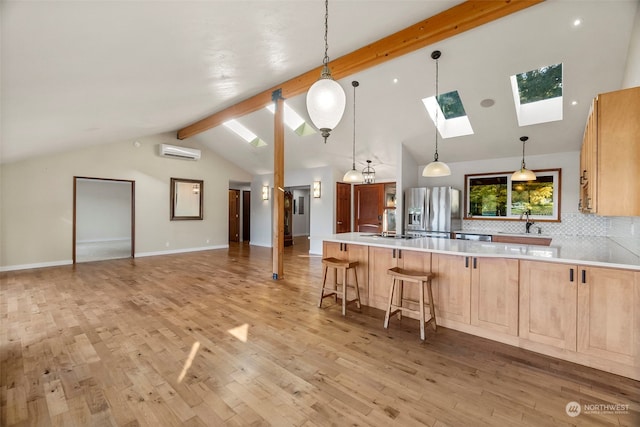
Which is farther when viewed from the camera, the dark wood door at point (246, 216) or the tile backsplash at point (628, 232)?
the dark wood door at point (246, 216)

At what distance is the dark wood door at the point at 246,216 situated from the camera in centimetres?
→ 1134

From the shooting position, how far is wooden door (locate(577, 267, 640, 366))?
2.24 meters

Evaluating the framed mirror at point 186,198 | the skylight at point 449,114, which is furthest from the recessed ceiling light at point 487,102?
the framed mirror at point 186,198

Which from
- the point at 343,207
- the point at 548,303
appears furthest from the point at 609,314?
the point at 343,207

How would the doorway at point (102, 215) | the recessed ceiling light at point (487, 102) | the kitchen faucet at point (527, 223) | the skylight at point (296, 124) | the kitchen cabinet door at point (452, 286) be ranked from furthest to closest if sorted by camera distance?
the doorway at point (102, 215)
the skylight at point (296, 124)
the kitchen faucet at point (527, 223)
the recessed ceiling light at point (487, 102)
the kitchen cabinet door at point (452, 286)

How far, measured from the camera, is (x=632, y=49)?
119 inches

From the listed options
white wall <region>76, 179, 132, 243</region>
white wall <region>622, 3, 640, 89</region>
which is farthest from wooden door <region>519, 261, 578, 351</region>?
white wall <region>76, 179, 132, 243</region>

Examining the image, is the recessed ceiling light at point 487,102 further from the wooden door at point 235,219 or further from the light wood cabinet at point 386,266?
the wooden door at point 235,219

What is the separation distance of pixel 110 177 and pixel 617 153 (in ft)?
29.8

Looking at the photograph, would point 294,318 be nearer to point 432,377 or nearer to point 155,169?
point 432,377

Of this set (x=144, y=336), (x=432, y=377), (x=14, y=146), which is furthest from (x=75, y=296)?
(x=432, y=377)

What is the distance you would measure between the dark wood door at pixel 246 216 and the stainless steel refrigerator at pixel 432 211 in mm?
7097

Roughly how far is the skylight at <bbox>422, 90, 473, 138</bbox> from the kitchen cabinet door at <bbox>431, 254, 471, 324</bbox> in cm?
294

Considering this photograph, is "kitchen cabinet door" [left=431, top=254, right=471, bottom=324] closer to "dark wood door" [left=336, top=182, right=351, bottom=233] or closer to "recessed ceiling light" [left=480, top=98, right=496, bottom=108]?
"recessed ceiling light" [left=480, top=98, right=496, bottom=108]
